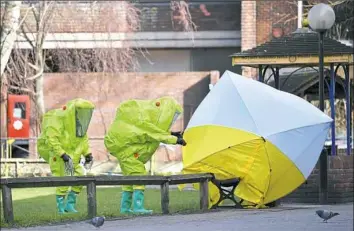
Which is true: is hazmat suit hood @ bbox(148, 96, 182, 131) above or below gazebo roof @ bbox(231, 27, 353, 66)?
below

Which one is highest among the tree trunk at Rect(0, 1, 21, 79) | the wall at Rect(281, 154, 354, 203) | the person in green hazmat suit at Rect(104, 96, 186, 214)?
the tree trunk at Rect(0, 1, 21, 79)

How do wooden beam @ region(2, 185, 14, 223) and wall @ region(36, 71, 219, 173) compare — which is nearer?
wooden beam @ region(2, 185, 14, 223)

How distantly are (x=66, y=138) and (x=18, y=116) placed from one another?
63.1 ft

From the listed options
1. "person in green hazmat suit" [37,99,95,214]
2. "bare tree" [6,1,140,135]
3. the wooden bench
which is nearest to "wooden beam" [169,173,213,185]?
the wooden bench

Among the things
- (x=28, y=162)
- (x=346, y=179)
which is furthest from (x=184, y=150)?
(x=28, y=162)

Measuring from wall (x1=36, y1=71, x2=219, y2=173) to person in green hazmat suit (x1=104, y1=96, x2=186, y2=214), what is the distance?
1908 centimetres

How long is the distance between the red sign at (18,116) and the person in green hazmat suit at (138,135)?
19.8m

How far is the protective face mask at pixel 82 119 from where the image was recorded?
51.1 ft

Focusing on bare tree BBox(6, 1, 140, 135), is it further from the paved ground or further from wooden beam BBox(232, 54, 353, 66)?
the paved ground

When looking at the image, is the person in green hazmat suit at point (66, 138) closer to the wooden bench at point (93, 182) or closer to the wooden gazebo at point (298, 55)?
the wooden bench at point (93, 182)

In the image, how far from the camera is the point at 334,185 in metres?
17.7

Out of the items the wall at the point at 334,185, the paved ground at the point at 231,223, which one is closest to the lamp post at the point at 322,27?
the wall at the point at 334,185

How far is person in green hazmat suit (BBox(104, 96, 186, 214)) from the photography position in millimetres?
14555

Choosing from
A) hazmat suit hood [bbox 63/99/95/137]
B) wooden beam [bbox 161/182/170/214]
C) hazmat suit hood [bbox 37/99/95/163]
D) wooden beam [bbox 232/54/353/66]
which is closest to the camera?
wooden beam [bbox 161/182/170/214]
